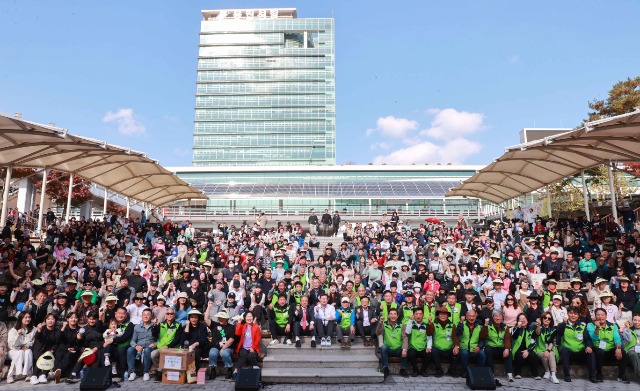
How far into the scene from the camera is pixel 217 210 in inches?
1335

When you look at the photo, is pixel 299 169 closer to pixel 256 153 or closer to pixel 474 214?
pixel 474 214

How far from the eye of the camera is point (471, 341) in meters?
8.52

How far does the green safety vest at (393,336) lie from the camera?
8688mm

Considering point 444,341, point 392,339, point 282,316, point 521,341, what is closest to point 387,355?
point 392,339

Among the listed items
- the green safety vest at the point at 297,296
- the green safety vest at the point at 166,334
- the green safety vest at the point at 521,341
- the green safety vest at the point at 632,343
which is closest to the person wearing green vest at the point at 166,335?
the green safety vest at the point at 166,334

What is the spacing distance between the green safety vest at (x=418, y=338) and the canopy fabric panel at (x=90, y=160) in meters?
9.91

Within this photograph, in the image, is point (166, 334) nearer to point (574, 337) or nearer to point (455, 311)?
point (455, 311)

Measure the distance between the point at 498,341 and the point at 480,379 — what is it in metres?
1.14

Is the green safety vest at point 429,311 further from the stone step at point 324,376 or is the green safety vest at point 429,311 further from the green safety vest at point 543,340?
the green safety vest at point 543,340

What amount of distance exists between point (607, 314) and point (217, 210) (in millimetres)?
28735

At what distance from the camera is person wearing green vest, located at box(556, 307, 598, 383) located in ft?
27.0

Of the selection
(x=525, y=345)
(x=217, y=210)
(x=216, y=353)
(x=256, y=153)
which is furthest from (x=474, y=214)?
(x=256, y=153)

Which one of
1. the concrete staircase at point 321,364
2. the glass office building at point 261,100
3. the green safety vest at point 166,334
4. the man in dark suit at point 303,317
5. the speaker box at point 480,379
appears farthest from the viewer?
the glass office building at point 261,100

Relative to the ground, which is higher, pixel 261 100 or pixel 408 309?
pixel 261 100
